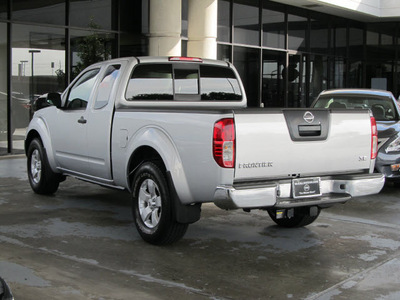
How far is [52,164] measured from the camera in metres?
8.06

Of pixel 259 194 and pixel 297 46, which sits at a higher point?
pixel 297 46

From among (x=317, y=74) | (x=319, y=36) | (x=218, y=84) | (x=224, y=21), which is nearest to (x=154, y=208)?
(x=218, y=84)

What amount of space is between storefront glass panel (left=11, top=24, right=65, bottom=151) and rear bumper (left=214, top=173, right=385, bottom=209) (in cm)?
933

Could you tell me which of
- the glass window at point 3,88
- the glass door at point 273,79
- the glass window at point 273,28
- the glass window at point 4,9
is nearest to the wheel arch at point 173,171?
the glass window at point 3,88

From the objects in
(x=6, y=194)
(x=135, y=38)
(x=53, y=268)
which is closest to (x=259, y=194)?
(x=53, y=268)

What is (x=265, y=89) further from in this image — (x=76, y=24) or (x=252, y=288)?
(x=252, y=288)

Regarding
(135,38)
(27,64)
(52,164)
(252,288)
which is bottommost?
(252,288)

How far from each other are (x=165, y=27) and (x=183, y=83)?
7.88 metres

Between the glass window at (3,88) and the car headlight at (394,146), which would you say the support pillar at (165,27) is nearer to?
the glass window at (3,88)

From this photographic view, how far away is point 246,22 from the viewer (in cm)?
1838

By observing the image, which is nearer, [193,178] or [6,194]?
[193,178]

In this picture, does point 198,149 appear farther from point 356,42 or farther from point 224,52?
point 356,42

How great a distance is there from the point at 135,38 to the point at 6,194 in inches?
326

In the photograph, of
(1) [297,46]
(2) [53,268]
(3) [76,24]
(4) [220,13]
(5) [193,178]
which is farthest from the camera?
(1) [297,46]
